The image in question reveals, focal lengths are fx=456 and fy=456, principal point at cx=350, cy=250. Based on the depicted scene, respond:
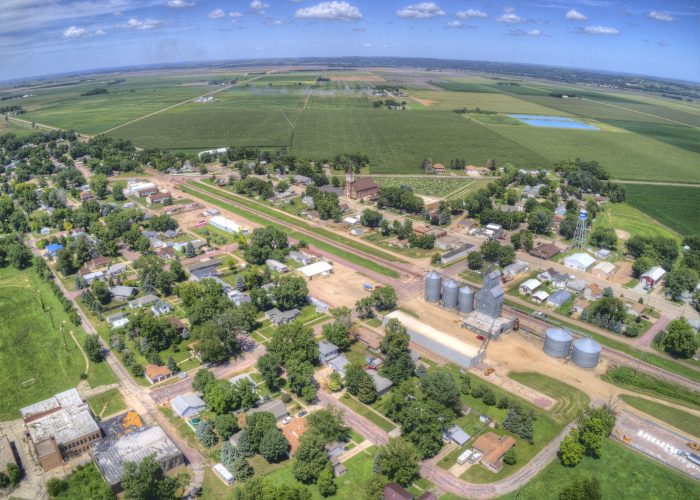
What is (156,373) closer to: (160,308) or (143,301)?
(160,308)

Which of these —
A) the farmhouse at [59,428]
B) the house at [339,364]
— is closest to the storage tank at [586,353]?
the house at [339,364]

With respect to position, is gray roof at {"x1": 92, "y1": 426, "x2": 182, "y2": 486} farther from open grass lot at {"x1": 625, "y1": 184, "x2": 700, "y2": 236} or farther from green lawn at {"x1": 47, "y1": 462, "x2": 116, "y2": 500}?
open grass lot at {"x1": 625, "y1": 184, "x2": 700, "y2": 236}

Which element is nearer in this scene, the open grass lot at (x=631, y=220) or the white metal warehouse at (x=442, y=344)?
the white metal warehouse at (x=442, y=344)

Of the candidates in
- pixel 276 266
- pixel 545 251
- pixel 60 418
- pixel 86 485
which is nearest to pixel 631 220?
pixel 545 251

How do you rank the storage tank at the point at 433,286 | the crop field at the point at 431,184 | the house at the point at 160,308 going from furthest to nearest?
Answer: 1. the crop field at the point at 431,184
2. the storage tank at the point at 433,286
3. the house at the point at 160,308

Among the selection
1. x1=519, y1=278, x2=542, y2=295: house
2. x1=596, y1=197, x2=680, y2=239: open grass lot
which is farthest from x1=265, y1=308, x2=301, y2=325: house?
x1=596, y1=197, x2=680, y2=239: open grass lot

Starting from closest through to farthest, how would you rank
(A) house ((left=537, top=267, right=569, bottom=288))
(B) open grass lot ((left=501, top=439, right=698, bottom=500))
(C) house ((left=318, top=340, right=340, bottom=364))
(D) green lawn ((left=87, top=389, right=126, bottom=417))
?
(B) open grass lot ((left=501, top=439, right=698, bottom=500)) → (D) green lawn ((left=87, top=389, right=126, bottom=417)) → (C) house ((left=318, top=340, right=340, bottom=364)) → (A) house ((left=537, top=267, right=569, bottom=288))

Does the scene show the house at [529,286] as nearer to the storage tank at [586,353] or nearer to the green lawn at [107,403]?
the storage tank at [586,353]
